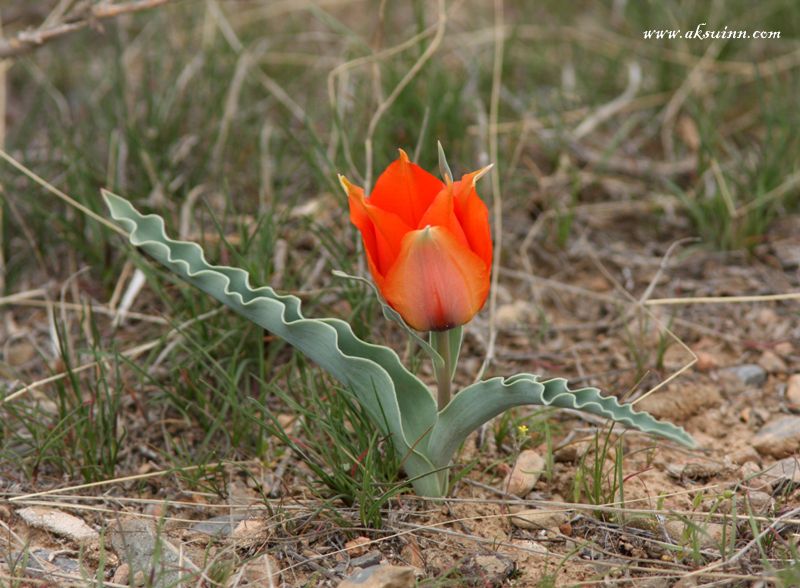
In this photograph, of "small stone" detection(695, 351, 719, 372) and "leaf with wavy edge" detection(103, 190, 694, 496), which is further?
"small stone" detection(695, 351, 719, 372)

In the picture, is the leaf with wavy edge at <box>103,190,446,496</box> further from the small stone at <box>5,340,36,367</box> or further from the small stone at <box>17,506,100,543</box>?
the small stone at <box>5,340,36,367</box>

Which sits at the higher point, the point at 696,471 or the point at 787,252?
the point at 787,252

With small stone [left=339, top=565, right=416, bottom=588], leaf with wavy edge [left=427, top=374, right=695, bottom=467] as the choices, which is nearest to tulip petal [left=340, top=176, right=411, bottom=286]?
leaf with wavy edge [left=427, top=374, right=695, bottom=467]

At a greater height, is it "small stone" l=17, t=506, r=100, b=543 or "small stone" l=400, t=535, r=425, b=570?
"small stone" l=17, t=506, r=100, b=543

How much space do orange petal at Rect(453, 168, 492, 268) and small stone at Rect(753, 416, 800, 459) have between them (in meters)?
0.92

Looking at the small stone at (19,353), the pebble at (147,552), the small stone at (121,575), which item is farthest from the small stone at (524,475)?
the small stone at (19,353)

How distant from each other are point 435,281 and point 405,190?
0.61 ft

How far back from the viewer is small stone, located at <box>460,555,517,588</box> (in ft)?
5.90

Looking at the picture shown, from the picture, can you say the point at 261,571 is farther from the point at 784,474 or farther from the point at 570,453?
the point at 784,474

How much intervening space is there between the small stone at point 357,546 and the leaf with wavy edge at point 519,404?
0.21 metres

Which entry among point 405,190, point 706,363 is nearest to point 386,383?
→ point 405,190

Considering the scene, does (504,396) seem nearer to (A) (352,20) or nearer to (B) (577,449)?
(B) (577,449)

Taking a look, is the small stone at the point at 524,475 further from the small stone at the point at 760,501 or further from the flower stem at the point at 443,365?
the small stone at the point at 760,501

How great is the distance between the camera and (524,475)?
206cm
